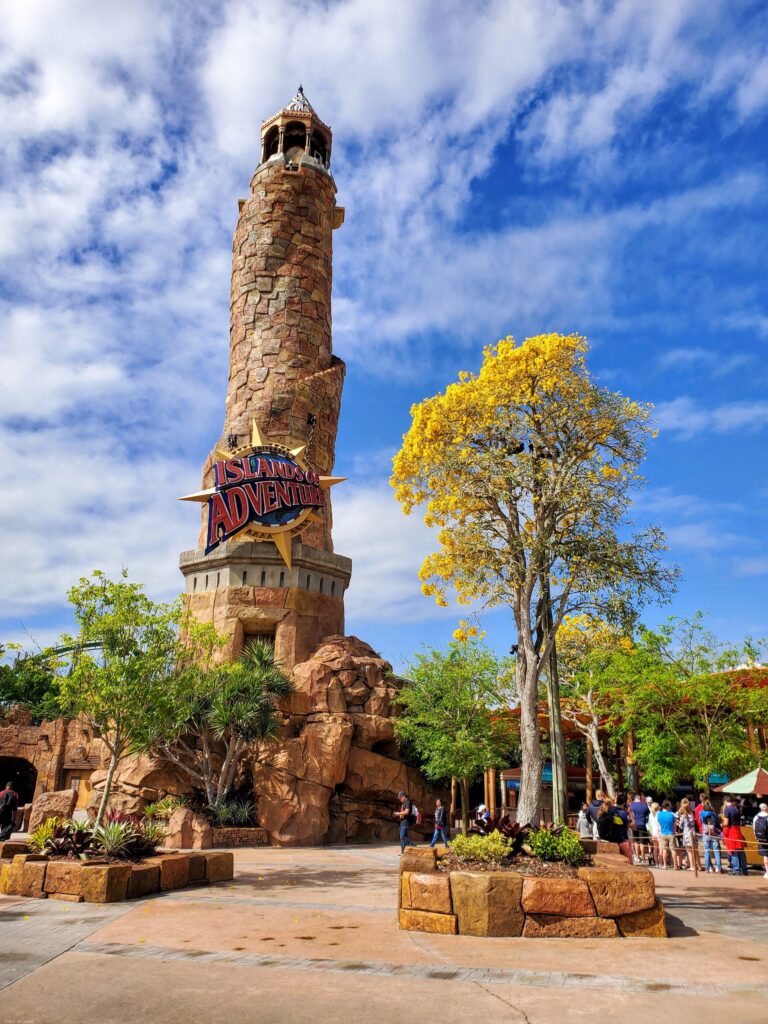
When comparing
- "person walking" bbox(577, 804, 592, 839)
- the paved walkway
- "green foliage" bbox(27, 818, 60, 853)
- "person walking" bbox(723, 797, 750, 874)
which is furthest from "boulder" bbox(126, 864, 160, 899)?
"person walking" bbox(723, 797, 750, 874)

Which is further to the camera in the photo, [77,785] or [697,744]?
[77,785]

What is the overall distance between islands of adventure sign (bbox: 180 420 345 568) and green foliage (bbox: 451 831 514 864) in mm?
20327

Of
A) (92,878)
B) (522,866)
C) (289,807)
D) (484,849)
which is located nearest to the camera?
(522,866)

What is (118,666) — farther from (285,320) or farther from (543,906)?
(285,320)

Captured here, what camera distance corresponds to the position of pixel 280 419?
107 ft

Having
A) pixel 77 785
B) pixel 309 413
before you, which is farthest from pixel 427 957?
pixel 77 785

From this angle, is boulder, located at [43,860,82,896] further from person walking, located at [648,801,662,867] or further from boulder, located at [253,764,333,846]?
person walking, located at [648,801,662,867]

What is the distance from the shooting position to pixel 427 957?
744 centimetres

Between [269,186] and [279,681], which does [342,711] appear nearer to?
[279,681]

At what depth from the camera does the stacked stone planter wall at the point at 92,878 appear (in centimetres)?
1036

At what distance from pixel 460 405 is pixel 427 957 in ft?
36.8

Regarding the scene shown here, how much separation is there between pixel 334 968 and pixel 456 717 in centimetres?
1911

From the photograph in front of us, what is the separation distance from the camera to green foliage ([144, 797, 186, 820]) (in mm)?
22734

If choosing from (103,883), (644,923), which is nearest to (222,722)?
(103,883)
